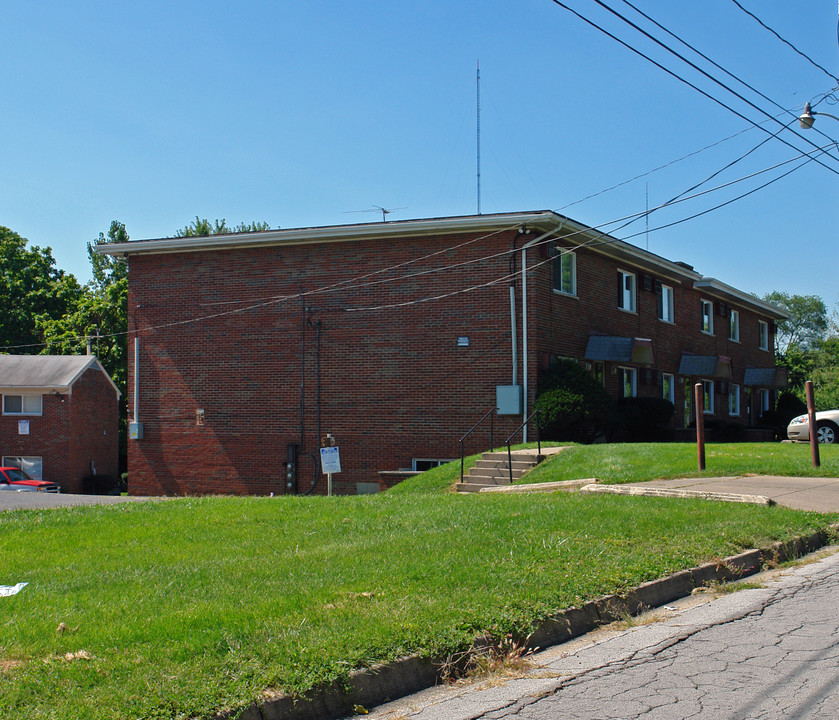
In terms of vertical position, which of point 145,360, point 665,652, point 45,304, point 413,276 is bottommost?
point 665,652

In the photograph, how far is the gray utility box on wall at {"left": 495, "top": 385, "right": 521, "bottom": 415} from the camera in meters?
23.3

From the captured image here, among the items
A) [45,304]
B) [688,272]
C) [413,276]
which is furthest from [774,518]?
[45,304]

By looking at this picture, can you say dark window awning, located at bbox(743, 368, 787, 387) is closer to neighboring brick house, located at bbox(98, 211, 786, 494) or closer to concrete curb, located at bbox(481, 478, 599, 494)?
neighboring brick house, located at bbox(98, 211, 786, 494)

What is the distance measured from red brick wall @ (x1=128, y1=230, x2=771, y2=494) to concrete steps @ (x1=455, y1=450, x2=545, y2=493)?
3.09m

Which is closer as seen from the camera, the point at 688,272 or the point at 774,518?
the point at 774,518

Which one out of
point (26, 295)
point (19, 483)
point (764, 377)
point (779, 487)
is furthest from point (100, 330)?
point (779, 487)

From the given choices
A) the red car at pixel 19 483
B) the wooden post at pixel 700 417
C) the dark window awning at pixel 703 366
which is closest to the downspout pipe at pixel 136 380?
the red car at pixel 19 483

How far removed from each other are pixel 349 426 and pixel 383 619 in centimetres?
1965

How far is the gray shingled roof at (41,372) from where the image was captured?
38.9 m

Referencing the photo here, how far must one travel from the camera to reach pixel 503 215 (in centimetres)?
2342

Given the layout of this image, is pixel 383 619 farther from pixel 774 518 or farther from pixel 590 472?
pixel 590 472

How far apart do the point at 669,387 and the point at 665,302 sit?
114 inches

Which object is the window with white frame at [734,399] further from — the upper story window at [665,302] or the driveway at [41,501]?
the driveway at [41,501]

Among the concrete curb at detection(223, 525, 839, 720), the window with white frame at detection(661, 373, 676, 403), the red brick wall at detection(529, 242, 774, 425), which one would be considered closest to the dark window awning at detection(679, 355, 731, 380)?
the red brick wall at detection(529, 242, 774, 425)
